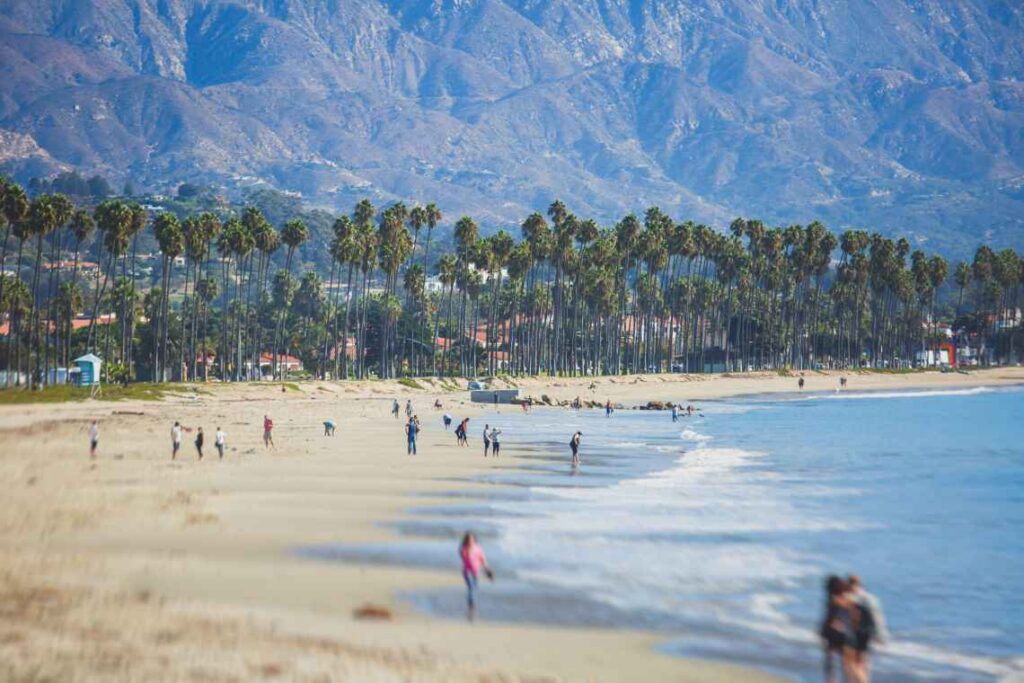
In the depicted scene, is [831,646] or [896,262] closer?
[831,646]

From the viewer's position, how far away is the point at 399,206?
127625mm

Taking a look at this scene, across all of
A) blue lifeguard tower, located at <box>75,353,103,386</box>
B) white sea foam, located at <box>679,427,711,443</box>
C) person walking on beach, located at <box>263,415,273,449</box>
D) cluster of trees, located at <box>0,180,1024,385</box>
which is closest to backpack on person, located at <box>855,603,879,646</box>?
person walking on beach, located at <box>263,415,273,449</box>

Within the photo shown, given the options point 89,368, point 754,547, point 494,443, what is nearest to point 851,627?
point 754,547

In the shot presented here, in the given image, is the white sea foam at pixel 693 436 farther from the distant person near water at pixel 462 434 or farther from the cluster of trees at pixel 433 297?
the cluster of trees at pixel 433 297

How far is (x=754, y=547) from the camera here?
91.1ft

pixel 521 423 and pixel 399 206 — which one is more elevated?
pixel 399 206

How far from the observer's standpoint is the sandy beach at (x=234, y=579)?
1631 cm

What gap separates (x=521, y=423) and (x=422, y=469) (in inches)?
1270

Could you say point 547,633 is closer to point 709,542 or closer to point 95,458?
point 709,542

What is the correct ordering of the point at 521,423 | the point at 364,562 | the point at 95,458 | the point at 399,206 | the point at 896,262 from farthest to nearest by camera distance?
the point at 896,262, the point at 399,206, the point at 521,423, the point at 95,458, the point at 364,562

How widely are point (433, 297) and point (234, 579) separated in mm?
176392

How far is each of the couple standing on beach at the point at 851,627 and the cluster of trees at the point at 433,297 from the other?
79.2 metres

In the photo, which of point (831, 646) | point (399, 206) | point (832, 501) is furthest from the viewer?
point (399, 206)

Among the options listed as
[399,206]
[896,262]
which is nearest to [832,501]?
[399,206]
